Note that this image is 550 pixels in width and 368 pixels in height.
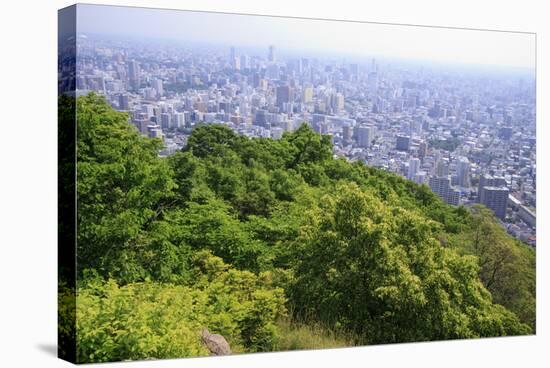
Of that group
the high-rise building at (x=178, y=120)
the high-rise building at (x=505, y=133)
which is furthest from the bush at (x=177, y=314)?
the high-rise building at (x=505, y=133)

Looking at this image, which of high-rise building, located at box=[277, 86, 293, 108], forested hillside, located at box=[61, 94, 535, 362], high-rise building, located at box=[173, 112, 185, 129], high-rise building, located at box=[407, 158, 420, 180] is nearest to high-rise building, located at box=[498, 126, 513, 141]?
forested hillside, located at box=[61, 94, 535, 362]

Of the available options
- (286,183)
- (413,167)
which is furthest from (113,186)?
(413,167)

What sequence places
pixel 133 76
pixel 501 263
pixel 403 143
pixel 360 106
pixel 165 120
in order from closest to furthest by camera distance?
pixel 133 76 → pixel 165 120 → pixel 360 106 → pixel 403 143 → pixel 501 263

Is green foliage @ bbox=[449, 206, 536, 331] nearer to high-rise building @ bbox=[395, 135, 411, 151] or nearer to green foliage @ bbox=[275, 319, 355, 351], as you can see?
high-rise building @ bbox=[395, 135, 411, 151]

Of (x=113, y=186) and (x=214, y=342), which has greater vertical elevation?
(x=113, y=186)

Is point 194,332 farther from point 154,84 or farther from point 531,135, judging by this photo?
point 531,135

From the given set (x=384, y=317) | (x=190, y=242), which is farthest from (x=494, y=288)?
(x=190, y=242)

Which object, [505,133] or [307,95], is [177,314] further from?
[505,133]
